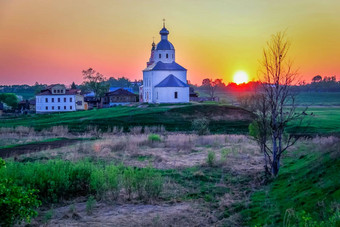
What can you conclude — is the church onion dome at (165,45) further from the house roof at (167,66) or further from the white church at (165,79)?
the house roof at (167,66)

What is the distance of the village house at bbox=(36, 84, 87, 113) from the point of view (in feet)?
260

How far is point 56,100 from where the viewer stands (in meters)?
80.1

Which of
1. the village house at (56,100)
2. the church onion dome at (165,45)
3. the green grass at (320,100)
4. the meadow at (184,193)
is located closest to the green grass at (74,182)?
the meadow at (184,193)

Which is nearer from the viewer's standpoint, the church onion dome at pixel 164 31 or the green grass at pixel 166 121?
the green grass at pixel 166 121

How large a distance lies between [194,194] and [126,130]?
30.9 meters

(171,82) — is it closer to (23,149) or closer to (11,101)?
(23,149)

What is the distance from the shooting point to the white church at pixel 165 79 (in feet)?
220

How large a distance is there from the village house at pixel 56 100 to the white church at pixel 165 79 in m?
16.0

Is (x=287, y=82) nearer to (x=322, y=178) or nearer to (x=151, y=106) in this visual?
(x=322, y=178)

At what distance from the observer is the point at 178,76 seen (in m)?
72.2

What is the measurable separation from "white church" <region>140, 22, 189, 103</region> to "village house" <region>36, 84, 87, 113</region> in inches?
631

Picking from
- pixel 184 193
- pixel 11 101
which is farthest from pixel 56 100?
pixel 184 193

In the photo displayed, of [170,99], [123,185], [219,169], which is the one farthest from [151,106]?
[123,185]

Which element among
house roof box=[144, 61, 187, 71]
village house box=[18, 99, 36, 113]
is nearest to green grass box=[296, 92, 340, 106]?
house roof box=[144, 61, 187, 71]
